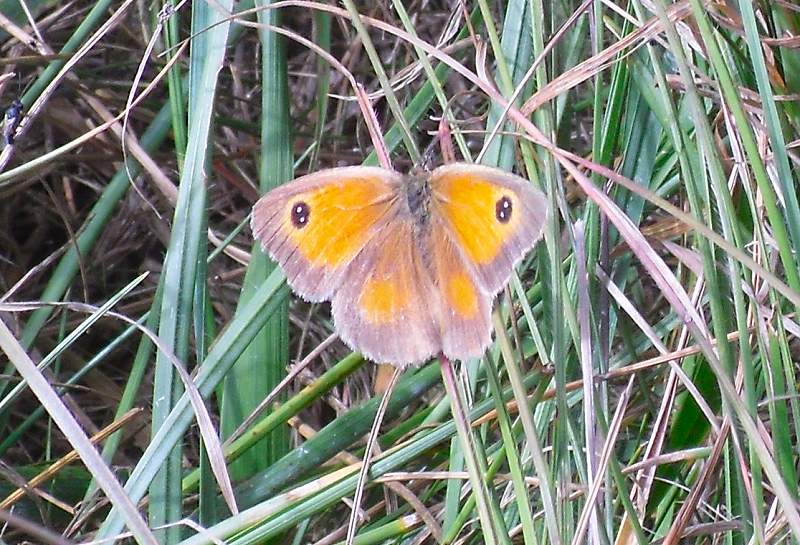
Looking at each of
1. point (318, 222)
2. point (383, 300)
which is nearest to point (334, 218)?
point (318, 222)

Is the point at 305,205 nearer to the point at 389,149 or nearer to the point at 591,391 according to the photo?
the point at 389,149

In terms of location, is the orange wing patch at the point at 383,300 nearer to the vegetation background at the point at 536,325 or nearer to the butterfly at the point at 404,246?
the butterfly at the point at 404,246

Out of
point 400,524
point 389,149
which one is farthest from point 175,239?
point 400,524

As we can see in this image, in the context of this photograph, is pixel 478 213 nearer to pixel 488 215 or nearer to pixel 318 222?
pixel 488 215

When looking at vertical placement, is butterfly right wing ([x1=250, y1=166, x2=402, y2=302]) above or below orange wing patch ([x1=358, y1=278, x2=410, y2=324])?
above

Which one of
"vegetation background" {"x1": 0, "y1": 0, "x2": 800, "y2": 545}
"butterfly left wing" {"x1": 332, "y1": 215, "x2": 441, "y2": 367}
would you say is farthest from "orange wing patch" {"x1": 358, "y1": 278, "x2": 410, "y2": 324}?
"vegetation background" {"x1": 0, "y1": 0, "x2": 800, "y2": 545}

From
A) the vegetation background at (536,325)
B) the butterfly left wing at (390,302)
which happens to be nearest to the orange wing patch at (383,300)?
the butterfly left wing at (390,302)

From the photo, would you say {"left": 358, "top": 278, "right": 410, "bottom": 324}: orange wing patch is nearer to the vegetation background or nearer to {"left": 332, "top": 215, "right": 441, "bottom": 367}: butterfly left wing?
{"left": 332, "top": 215, "right": 441, "bottom": 367}: butterfly left wing
